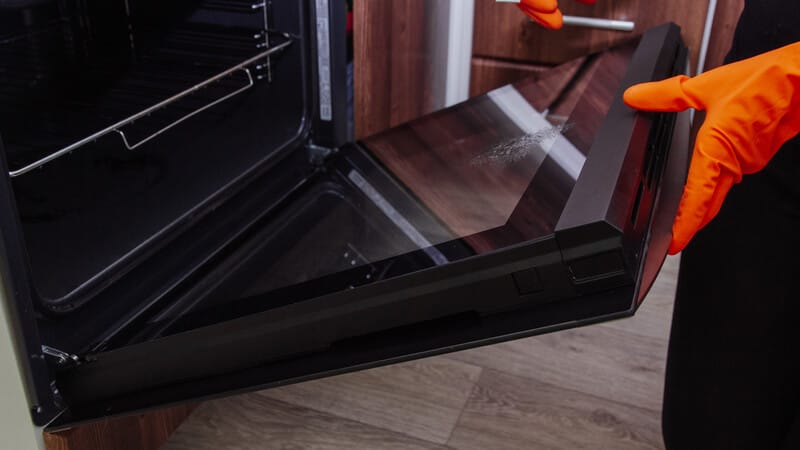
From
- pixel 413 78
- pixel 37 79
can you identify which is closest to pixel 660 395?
pixel 413 78

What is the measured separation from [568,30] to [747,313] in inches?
32.7

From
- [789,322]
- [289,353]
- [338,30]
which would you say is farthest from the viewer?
[338,30]

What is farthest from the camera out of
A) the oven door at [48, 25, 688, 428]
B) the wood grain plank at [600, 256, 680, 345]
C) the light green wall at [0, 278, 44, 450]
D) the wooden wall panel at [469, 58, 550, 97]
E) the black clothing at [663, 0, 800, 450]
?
the wooden wall panel at [469, 58, 550, 97]

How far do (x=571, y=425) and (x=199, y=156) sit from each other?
69cm

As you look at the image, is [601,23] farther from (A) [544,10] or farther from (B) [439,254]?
(B) [439,254]

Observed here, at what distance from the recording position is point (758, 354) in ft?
3.14

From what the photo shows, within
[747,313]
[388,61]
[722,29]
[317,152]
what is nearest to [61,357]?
[317,152]

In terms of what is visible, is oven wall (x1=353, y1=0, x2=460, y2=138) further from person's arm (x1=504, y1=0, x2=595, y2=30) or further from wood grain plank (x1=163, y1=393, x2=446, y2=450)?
wood grain plank (x1=163, y1=393, x2=446, y2=450)

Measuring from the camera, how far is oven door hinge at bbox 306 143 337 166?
3.94ft

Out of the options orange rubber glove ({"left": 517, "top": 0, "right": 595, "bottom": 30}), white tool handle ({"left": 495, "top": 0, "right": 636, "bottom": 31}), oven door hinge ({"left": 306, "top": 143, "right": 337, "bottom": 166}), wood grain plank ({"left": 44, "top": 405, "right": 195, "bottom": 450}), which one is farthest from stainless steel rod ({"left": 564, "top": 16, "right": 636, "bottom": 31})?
wood grain plank ({"left": 44, "top": 405, "right": 195, "bottom": 450})

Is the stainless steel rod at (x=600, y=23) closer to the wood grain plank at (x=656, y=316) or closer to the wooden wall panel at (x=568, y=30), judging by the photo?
the wooden wall panel at (x=568, y=30)

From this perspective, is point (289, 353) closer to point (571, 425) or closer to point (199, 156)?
point (199, 156)

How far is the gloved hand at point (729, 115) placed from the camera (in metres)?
0.71

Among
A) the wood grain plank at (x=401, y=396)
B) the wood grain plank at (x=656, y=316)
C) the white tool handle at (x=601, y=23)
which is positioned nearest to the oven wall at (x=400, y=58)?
the white tool handle at (x=601, y=23)
